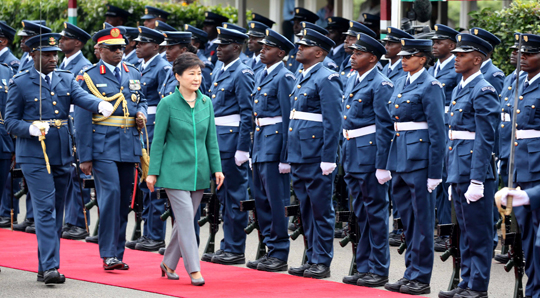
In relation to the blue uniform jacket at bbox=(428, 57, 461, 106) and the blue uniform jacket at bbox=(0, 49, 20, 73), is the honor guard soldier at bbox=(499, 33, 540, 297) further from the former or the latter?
the blue uniform jacket at bbox=(0, 49, 20, 73)

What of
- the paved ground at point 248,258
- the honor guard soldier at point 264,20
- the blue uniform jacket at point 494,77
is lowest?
the paved ground at point 248,258

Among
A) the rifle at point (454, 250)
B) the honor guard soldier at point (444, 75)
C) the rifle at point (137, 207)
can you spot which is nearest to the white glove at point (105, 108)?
the rifle at point (137, 207)

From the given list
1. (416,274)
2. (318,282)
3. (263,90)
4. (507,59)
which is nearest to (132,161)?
(263,90)

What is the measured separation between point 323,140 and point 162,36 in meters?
2.84

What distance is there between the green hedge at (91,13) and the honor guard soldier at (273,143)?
5.34 m

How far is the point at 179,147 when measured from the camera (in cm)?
735

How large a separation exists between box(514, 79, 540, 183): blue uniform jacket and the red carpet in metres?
1.32

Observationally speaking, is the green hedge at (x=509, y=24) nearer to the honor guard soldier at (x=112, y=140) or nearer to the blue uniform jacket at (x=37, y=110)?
the honor guard soldier at (x=112, y=140)

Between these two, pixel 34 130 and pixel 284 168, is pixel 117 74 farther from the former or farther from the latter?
pixel 284 168

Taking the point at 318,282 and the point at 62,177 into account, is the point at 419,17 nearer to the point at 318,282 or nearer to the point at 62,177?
the point at 318,282

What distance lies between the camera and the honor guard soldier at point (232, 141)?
8594 millimetres

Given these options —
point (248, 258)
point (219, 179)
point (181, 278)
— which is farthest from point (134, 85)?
point (248, 258)

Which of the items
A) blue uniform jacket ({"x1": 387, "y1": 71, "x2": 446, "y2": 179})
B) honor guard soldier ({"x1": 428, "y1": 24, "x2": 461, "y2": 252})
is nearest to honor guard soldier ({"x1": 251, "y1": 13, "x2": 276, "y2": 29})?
honor guard soldier ({"x1": 428, "y1": 24, "x2": 461, "y2": 252})

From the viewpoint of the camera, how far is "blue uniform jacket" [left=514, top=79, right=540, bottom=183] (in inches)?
268
